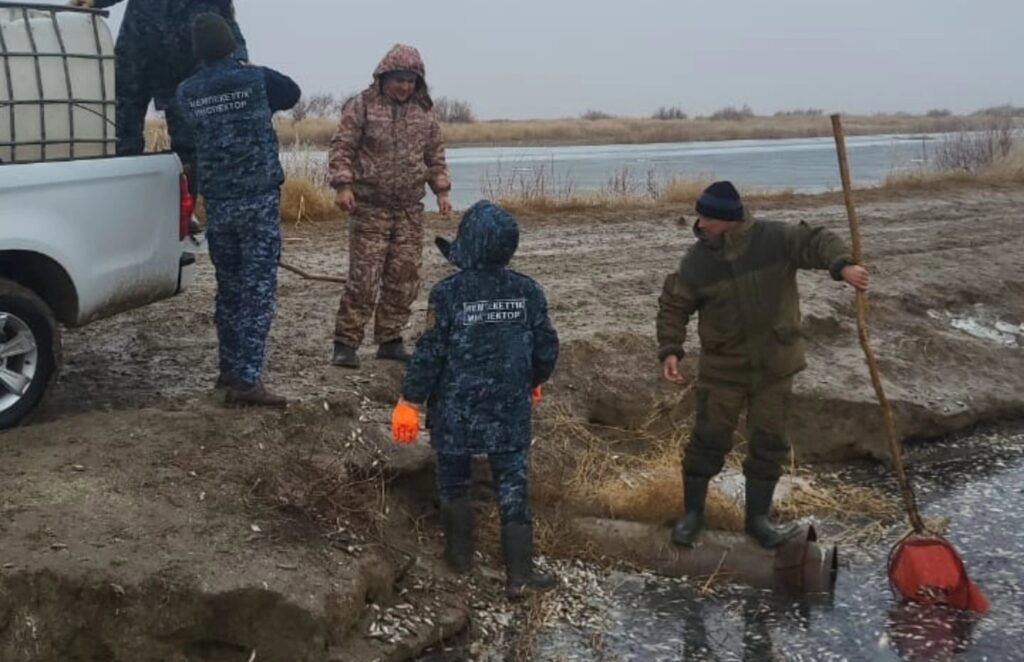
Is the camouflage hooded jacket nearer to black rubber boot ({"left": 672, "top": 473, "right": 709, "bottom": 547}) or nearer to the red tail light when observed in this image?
the red tail light

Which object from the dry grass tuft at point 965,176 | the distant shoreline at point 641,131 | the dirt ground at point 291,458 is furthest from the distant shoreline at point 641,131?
the dirt ground at point 291,458

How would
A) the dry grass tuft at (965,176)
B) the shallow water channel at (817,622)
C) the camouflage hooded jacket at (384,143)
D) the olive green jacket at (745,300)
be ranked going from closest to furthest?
the shallow water channel at (817,622) → the olive green jacket at (745,300) → the camouflage hooded jacket at (384,143) → the dry grass tuft at (965,176)

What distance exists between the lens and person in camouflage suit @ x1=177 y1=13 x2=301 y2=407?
5934 mm

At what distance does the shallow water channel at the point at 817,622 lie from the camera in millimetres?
5094

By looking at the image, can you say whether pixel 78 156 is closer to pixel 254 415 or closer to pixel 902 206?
pixel 254 415

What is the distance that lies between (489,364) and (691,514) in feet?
4.54

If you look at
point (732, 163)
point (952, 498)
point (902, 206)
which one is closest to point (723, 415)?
point (952, 498)

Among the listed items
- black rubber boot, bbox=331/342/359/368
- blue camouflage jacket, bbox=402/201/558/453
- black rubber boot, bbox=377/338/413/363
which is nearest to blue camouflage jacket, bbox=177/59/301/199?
blue camouflage jacket, bbox=402/201/558/453

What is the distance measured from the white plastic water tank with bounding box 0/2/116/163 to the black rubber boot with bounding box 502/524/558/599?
109 inches

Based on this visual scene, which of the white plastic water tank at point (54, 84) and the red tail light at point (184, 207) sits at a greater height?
the white plastic water tank at point (54, 84)

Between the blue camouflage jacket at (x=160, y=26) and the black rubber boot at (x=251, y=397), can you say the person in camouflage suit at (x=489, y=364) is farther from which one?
the blue camouflage jacket at (x=160, y=26)

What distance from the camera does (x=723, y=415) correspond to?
5887 millimetres

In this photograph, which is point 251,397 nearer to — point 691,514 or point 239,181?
point 239,181

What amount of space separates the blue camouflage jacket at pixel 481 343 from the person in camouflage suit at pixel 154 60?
237 cm
